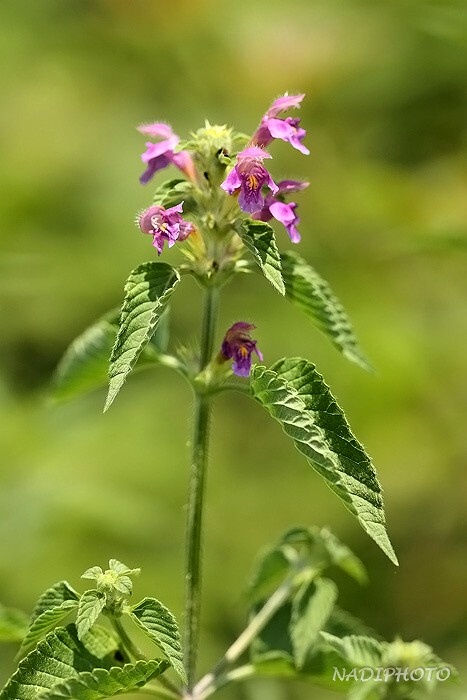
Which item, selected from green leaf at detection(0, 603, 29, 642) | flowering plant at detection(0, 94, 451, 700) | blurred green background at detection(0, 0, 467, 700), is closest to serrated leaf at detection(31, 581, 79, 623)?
flowering plant at detection(0, 94, 451, 700)

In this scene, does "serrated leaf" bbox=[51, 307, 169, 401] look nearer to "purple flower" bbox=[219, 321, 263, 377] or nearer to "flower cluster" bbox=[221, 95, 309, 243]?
"purple flower" bbox=[219, 321, 263, 377]

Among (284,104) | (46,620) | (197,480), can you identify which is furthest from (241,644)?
(284,104)

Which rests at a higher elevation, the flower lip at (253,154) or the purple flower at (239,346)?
the flower lip at (253,154)

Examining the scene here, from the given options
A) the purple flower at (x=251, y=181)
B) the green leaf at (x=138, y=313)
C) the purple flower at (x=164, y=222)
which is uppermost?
the purple flower at (x=251, y=181)

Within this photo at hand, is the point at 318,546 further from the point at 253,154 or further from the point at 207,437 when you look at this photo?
the point at 253,154

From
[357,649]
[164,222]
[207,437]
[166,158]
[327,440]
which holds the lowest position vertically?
[357,649]

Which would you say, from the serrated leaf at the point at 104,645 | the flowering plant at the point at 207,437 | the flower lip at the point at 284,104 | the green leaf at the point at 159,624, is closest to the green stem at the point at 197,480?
the flowering plant at the point at 207,437

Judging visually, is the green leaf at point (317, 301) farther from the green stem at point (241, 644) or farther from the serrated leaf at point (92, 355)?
the green stem at point (241, 644)
